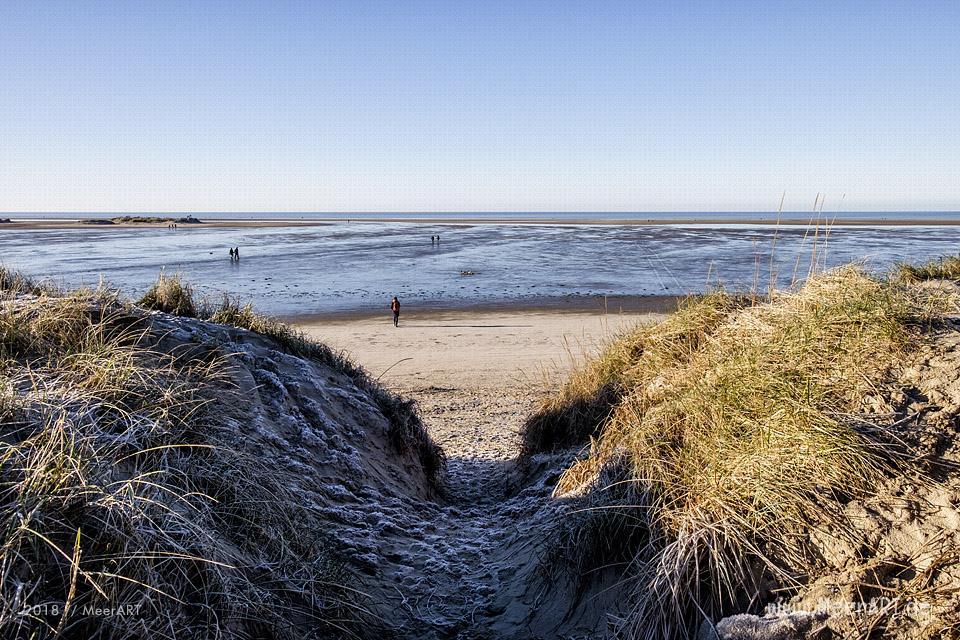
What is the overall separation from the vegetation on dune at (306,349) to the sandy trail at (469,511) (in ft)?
2.05

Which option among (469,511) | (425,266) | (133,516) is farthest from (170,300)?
(425,266)

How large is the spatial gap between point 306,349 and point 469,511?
2849mm

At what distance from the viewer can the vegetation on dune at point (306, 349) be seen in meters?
6.69

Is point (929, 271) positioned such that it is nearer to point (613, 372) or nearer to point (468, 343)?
point (613, 372)

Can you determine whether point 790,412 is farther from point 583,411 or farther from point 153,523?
point 153,523

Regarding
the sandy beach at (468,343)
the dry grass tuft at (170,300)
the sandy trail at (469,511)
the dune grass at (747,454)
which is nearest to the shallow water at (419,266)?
the sandy beach at (468,343)

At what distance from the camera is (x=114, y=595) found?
2332 millimetres

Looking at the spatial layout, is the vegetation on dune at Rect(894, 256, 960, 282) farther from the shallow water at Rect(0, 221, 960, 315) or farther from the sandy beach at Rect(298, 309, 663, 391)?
the shallow water at Rect(0, 221, 960, 315)

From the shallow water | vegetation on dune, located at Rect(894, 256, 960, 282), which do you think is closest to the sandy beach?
the shallow water

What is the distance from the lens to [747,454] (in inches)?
128

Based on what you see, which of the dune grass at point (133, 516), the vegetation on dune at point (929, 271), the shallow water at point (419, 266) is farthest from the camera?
the shallow water at point (419, 266)

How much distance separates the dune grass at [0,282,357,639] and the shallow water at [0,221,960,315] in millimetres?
15598

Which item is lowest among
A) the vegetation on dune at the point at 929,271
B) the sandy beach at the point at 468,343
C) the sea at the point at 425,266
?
the sandy beach at the point at 468,343

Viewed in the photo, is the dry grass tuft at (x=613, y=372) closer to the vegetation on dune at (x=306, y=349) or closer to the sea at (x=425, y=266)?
the vegetation on dune at (x=306, y=349)
